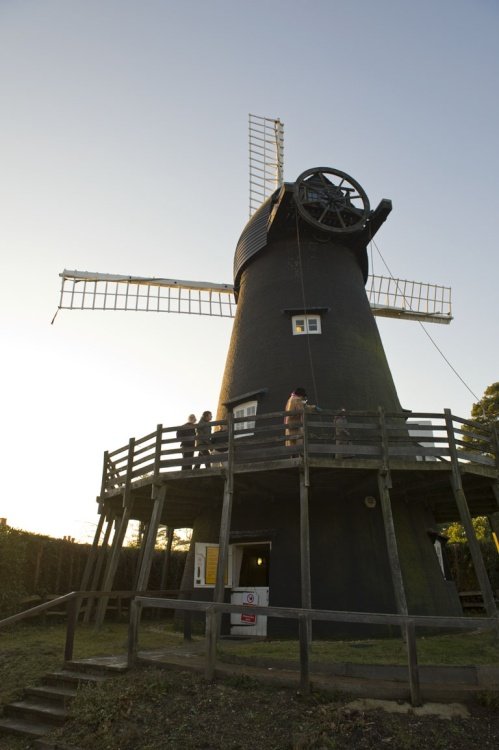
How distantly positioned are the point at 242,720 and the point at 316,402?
8494 millimetres

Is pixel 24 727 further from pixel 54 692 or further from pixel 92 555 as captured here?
pixel 92 555

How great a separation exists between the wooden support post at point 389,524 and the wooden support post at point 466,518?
131cm

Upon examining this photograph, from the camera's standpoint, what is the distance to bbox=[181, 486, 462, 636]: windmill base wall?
453 inches

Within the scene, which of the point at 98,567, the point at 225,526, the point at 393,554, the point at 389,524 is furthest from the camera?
the point at 98,567

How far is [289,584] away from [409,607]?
99.6 inches

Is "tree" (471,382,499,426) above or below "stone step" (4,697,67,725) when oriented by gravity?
above

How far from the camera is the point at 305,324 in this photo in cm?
1501

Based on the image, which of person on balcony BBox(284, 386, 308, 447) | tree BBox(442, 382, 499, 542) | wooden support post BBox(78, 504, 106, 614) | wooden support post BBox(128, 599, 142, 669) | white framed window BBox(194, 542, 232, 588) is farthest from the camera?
tree BBox(442, 382, 499, 542)

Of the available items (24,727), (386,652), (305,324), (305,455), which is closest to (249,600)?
(305,455)

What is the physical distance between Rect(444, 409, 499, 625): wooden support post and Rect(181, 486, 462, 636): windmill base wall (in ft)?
5.90

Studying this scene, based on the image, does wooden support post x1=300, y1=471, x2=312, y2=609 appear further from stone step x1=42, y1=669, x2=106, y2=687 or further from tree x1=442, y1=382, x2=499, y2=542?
tree x1=442, y1=382, x2=499, y2=542

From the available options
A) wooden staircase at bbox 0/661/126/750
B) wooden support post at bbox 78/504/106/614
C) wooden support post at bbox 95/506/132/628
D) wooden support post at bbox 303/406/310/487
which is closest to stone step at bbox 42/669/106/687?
wooden staircase at bbox 0/661/126/750

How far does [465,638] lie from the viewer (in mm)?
10422


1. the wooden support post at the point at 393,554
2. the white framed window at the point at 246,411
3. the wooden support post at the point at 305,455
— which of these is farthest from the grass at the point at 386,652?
the white framed window at the point at 246,411
